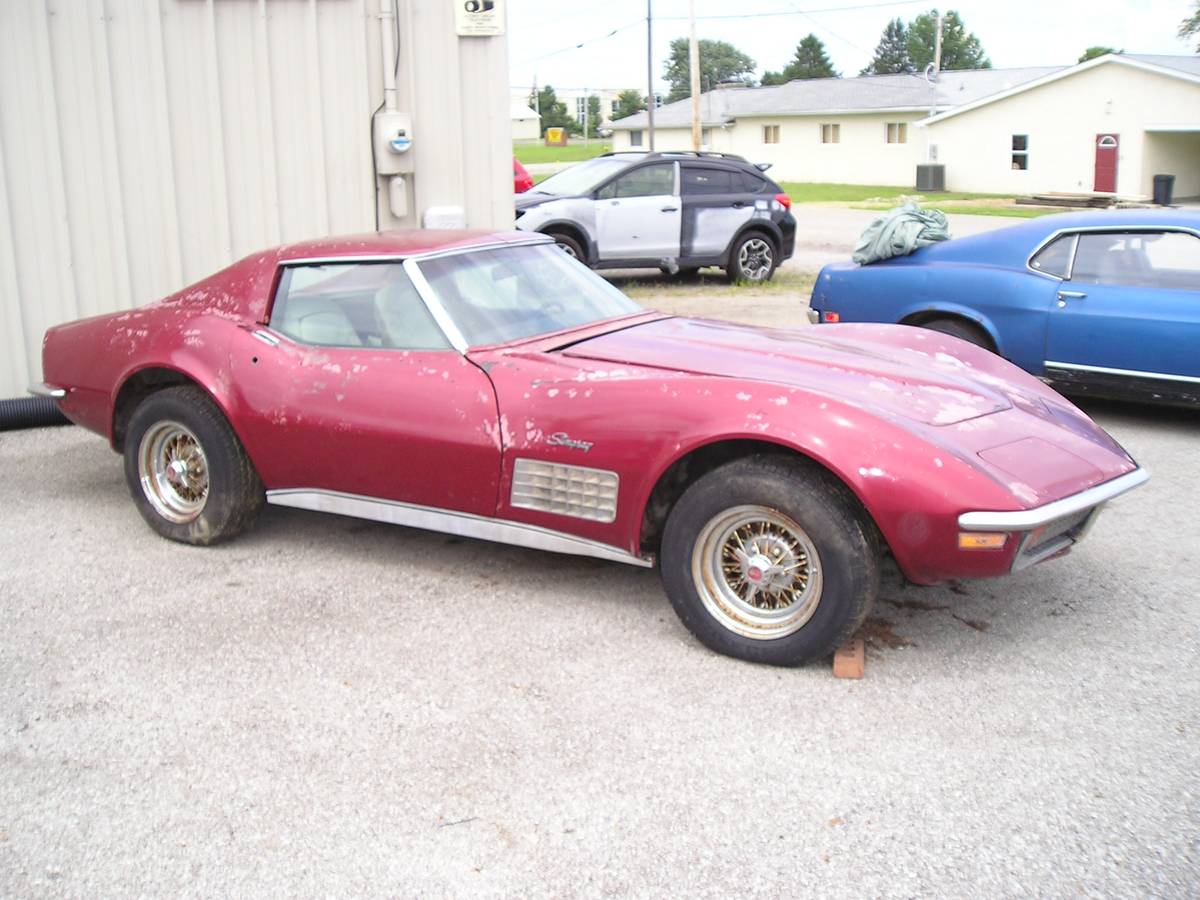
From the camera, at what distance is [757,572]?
417 cm

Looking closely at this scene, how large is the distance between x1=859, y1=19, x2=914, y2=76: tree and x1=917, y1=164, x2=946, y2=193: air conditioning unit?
71028 millimetres

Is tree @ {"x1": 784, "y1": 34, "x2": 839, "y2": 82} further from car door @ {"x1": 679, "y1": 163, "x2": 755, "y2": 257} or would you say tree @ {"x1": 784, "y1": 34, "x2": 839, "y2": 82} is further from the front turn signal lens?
the front turn signal lens

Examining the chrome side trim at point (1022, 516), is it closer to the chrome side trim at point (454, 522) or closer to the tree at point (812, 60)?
the chrome side trim at point (454, 522)

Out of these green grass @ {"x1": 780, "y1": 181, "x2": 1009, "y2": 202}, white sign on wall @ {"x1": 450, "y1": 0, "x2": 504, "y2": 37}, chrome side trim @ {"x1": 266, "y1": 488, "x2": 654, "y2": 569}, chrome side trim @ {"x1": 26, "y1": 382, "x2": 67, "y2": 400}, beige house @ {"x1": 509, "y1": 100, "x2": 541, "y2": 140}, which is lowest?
chrome side trim @ {"x1": 266, "y1": 488, "x2": 654, "y2": 569}

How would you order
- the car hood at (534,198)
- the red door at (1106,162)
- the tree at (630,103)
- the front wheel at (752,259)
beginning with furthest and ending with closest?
the tree at (630,103) < the red door at (1106,162) < the front wheel at (752,259) < the car hood at (534,198)

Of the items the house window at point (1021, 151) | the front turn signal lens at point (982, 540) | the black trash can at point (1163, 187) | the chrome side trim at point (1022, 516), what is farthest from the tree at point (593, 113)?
the front turn signal lens at point (982, 540)

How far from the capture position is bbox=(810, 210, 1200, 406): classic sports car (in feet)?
23.6

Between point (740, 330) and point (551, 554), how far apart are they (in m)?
1.24

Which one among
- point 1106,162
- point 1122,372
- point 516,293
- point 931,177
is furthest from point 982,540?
point 931,177

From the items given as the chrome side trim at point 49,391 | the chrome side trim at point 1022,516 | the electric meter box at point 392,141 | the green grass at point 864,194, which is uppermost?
the electric meter box at point 392,141

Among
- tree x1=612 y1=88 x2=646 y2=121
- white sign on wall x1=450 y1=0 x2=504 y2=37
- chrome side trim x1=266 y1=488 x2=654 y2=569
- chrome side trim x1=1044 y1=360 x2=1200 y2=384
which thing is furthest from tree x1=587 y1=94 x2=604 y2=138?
chrome side trim x1=266 y1=488 x2=654 y2=569

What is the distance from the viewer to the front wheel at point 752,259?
15.6m

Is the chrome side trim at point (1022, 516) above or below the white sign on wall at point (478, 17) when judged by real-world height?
below

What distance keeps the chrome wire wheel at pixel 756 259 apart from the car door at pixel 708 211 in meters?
0.26
